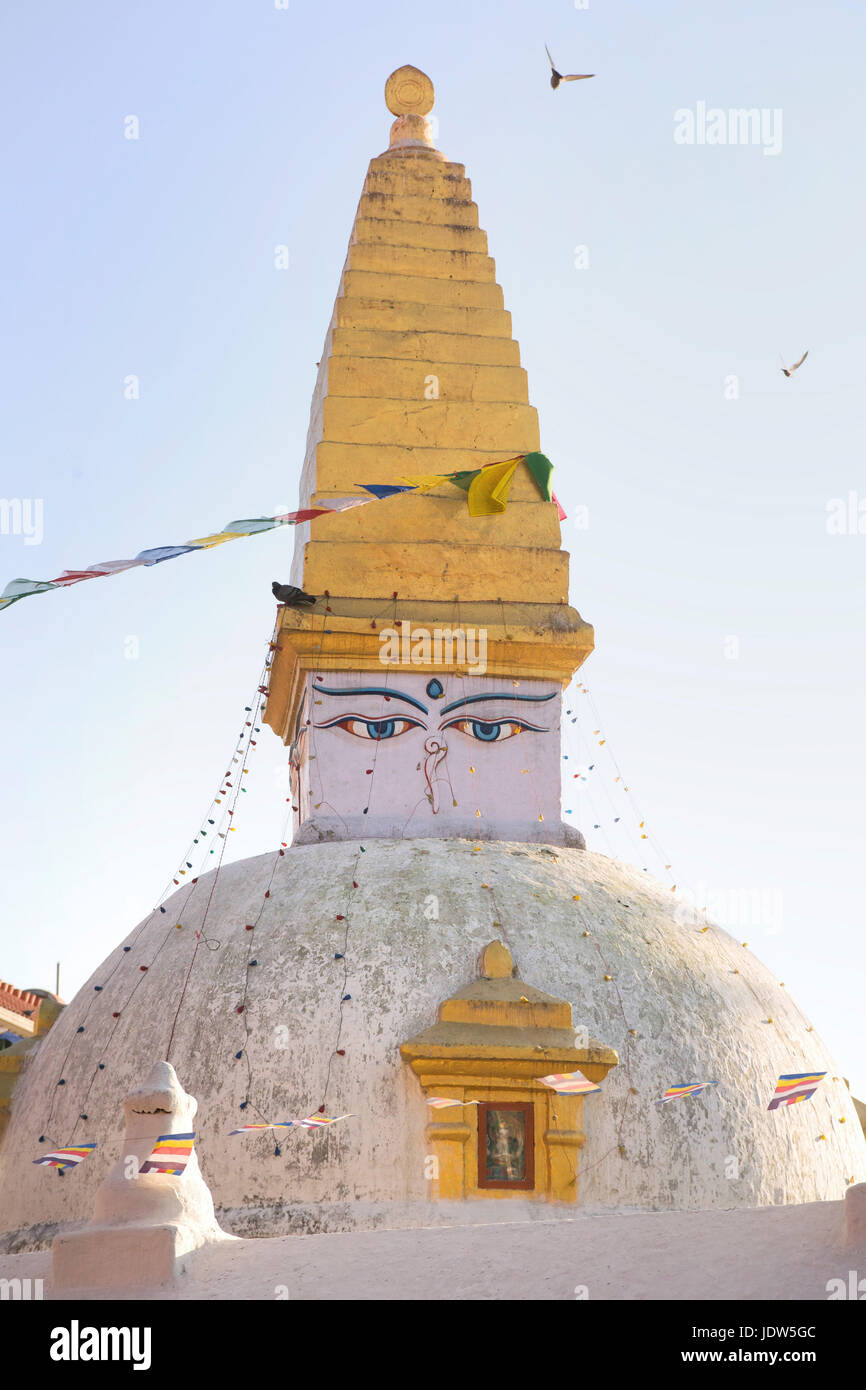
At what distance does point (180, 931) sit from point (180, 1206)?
472 centimetres

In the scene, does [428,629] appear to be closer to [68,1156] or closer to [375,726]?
[375,726]

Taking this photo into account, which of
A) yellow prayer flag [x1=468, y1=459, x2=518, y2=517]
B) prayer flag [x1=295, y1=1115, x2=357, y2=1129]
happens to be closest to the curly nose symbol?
yellow prayer flag [x1=468, y1=459, x2=518, y2=517]

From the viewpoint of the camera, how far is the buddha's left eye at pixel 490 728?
17.2 metres

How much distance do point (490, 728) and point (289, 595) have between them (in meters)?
2.39

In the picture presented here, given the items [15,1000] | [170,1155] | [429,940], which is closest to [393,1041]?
[429,940]

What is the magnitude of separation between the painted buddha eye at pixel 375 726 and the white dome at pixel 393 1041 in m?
1.84

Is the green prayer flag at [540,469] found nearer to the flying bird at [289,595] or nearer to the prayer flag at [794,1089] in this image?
the flying bird at [289,595]

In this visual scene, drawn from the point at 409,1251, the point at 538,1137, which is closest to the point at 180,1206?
the point at 409,1251

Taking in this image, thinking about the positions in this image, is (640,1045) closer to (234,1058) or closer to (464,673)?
(234,1058)

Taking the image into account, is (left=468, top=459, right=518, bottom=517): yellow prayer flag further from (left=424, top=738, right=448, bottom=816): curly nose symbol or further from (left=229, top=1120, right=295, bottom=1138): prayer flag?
(left=229, top=1120, right=295, bottom=1138): prayer flag

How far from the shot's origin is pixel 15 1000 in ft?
84.4

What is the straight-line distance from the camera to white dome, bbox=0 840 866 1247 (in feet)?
42.0

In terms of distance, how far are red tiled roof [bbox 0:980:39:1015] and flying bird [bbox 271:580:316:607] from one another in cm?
1028
